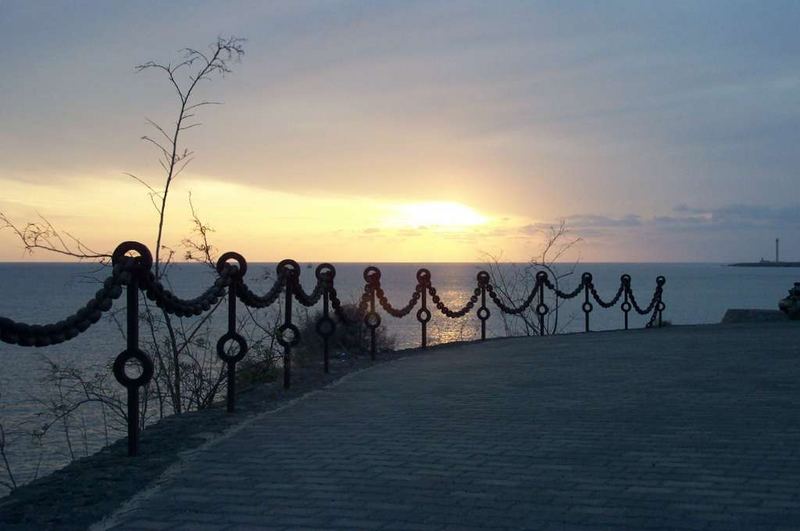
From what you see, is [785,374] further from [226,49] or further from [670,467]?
[226,49]

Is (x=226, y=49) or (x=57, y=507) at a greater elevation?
(x=226, y=49)

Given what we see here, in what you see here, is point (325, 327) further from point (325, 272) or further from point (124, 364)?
point (124, 364)

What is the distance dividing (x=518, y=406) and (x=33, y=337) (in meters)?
5.02

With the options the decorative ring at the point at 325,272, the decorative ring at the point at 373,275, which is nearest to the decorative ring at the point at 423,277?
the decorative ring at the point at 373,275

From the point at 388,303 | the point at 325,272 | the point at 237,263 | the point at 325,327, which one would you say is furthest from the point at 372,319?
the point at 237,263

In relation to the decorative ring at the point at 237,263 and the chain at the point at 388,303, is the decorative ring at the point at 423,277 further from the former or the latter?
the decorative ring at the point at 237,263

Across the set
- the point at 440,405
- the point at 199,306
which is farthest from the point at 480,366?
the point at 199,306

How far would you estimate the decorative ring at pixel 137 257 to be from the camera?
23.6ft

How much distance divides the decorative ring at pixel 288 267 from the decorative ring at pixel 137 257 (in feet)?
11.7

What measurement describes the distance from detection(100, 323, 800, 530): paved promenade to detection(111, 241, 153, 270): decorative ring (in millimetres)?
1590

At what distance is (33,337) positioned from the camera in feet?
19.3

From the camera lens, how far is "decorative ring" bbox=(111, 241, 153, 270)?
7.21m

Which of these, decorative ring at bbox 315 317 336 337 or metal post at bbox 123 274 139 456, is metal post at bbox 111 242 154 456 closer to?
metal post at bbox 123 274 139 456

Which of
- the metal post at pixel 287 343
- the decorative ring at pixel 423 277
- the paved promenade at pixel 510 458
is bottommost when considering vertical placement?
the paved promenade at pixel 510 458
